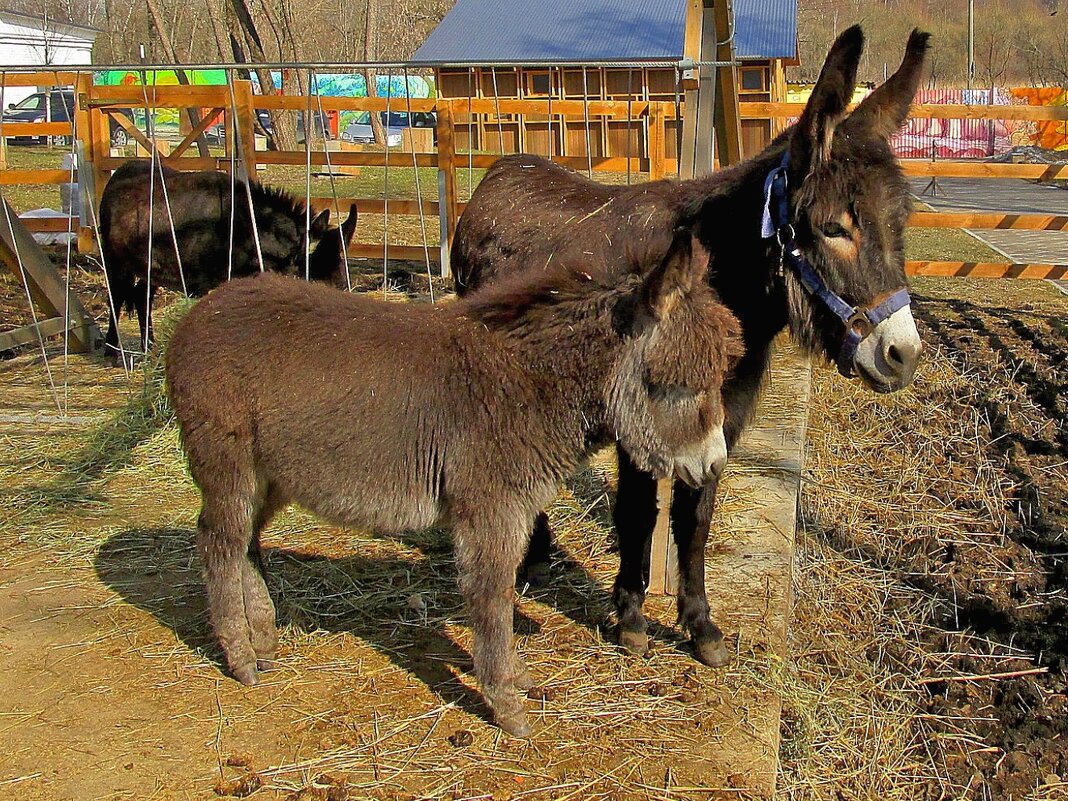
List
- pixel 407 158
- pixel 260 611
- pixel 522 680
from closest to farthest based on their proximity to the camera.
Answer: pixel 522 680 < pixel 260 611 < pixel 407 158

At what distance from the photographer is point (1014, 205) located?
22.7 meters

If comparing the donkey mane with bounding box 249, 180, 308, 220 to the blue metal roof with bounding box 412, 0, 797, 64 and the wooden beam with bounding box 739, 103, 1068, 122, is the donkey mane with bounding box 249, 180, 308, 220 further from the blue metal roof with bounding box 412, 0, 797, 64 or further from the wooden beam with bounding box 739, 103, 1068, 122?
the blue metal roof with bounding box 412, 0, 797, 64

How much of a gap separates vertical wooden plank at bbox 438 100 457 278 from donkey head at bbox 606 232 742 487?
27.3 feet

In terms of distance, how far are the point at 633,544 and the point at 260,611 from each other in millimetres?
1472

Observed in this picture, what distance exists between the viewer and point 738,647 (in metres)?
3.95

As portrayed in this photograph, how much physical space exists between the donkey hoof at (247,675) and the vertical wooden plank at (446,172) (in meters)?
8.08

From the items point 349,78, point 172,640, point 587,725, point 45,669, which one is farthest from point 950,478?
point 349,78

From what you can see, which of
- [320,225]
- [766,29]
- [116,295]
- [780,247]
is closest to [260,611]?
[780,247]

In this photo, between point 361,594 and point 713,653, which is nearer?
point 713,653

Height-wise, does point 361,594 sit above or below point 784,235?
below

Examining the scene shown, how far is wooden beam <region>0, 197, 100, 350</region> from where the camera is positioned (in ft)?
25.1

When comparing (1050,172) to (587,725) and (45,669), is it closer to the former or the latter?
(587,725)

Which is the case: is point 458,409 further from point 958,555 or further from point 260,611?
point 958,555

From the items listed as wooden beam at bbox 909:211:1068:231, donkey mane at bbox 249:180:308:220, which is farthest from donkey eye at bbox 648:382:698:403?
wooden beam at bbox 909:211:1068:231
